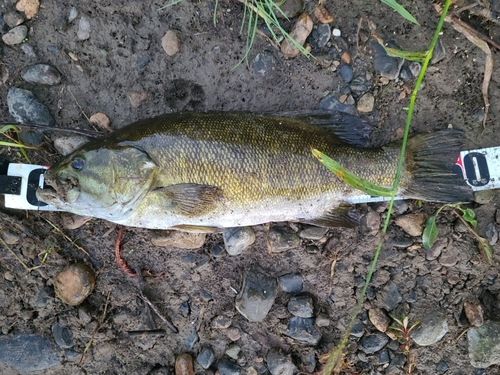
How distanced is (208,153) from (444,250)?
7.52 ft

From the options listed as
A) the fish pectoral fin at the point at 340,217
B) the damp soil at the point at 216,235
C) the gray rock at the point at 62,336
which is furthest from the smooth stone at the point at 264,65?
the gray rock at the point at 62,336

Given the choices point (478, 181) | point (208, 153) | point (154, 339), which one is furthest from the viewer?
point (154, 339)

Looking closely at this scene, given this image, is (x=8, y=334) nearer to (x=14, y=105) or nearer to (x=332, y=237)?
(x=14, y=105)

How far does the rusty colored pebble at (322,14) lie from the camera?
352cm

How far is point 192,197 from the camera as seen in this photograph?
10.2 feet

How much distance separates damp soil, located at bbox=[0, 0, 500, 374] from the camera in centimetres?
356

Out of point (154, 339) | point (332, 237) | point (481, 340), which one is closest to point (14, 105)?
point (154, 339)

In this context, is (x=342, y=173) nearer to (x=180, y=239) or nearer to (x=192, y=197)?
(x=192, y=197)

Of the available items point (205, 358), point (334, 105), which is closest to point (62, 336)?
point (205, 358)

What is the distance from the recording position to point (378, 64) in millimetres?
3559

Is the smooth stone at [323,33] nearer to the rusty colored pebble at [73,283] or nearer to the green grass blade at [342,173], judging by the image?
the green grass blade at [342,173]

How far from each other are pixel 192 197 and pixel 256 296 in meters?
1.15

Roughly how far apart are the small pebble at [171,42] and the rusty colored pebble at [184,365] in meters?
2.78

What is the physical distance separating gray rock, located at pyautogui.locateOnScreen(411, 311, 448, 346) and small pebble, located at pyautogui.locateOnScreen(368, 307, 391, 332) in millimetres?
254
